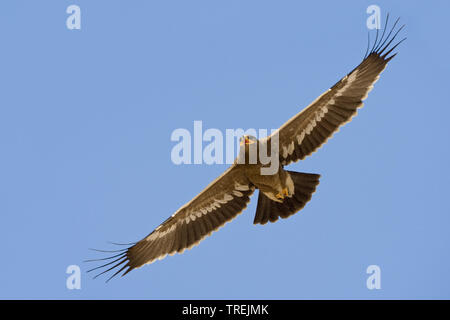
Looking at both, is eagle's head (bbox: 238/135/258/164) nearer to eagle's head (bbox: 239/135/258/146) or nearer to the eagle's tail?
eagle's head (bbox: 239/135/258/146)

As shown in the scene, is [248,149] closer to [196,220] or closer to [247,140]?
[247,140]

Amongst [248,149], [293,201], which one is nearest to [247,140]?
[248,149]

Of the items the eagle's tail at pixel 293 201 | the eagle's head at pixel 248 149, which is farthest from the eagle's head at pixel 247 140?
the eagle's tail at pixel 293 201

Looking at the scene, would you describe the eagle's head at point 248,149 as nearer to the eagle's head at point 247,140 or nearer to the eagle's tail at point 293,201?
the eagle's head at point 247,140

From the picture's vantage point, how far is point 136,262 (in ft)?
33.0

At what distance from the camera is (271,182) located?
9.83m

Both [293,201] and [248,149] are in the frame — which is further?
[293,201]

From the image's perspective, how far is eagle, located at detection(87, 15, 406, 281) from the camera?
965 cm

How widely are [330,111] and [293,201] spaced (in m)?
1.61
